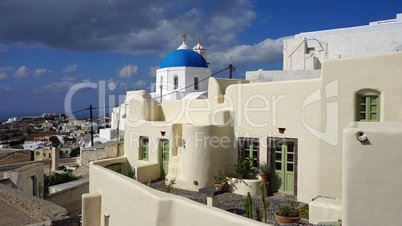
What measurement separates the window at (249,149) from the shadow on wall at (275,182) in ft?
2.58

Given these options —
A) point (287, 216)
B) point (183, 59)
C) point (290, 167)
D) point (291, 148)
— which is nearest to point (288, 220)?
point (287, 216)

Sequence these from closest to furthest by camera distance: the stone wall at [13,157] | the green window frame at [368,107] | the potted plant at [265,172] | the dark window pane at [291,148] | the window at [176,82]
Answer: the green window frame at [368,107] → the dark window pane at [291,148] → the potted plant at [265,172] → the stone wall at [13,157] → the window at [176,82]

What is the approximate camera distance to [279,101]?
1114cm

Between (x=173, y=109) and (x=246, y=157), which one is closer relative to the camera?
(x=246, y=157)

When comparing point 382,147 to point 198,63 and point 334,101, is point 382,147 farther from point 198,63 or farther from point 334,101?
point 198,63

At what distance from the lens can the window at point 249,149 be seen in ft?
38.9

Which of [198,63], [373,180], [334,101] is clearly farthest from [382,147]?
[198,63]

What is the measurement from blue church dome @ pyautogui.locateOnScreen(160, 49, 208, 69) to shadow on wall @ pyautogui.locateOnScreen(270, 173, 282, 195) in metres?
18.5

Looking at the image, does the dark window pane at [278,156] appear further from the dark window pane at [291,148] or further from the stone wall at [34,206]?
the stone wall at [34,206]

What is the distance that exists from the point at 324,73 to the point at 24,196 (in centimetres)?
995

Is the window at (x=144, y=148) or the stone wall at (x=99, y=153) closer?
the window at (x=144, y=148)

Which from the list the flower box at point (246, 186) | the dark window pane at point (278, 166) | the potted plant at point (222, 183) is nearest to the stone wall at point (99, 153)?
the potted plant at point (222, 183)

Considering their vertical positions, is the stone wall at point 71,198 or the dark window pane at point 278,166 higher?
the dark window pane at point 278,166

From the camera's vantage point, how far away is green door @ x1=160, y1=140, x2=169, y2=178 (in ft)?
45.9
